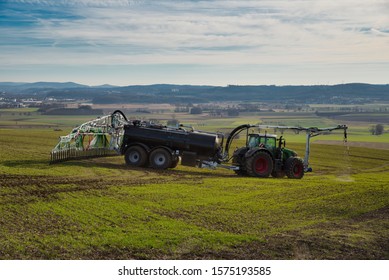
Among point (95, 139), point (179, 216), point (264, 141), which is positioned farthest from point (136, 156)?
point (179, 216)

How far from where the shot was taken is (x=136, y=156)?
27.3m

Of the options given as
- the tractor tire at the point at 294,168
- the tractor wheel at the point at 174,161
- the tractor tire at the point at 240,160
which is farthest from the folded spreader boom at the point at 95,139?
the tractor tire at the point at 294,168

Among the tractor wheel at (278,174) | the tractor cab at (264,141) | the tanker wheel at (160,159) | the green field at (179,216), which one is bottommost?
A: the tractor wheel at (278,174)

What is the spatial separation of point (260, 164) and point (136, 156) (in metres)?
7.08

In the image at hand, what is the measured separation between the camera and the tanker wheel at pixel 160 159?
26.7 m

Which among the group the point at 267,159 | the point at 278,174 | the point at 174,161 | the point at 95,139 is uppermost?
the point at 95,139

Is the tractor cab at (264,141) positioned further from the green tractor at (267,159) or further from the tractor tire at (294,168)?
the tractor tire at (294,168)

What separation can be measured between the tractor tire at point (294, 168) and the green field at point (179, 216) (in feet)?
9.20

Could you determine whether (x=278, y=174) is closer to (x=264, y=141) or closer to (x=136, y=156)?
(x=264, y=141)

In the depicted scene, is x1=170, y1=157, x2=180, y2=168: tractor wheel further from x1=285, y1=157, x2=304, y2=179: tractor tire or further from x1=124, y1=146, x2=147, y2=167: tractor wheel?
x1=285, y1=157, x2=304, y2=179: tractor tire

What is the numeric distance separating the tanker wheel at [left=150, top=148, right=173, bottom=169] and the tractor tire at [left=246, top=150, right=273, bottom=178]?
4439mm

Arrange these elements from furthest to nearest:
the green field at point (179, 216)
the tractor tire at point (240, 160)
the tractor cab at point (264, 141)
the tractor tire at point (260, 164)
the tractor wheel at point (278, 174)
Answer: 1. the tractor tire at point (240, 160)
2. the tractor wheel at point (278, 174)
3. the tractor cab at point (264, 141)
4. the tractor tire at point (260, 164)
5. the green field at point (179, 216)

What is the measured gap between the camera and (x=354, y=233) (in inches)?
538
